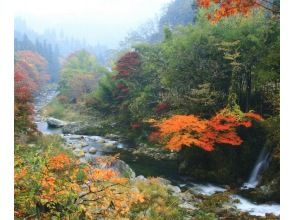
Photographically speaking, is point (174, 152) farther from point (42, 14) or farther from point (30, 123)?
point (42, 14)

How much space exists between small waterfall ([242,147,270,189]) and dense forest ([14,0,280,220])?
20 millimetres

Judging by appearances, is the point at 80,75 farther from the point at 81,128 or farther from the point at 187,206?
the point at 187,206

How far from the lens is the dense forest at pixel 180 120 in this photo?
6.16m

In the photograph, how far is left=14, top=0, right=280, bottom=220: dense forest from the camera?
6164mm

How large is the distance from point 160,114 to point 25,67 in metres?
3.12

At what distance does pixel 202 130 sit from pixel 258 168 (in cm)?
126

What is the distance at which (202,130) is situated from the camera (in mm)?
7125

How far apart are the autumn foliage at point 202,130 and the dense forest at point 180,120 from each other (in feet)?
0.07

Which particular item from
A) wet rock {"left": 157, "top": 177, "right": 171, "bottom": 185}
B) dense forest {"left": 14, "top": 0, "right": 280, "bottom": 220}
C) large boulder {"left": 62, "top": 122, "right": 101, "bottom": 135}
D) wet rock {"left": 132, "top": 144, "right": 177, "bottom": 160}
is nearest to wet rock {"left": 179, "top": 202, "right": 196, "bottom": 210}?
dense forest {"left": 14, "top": 0, "right": 280, "bottom": 220}

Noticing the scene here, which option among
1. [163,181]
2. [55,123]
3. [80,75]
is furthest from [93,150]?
[80,75]

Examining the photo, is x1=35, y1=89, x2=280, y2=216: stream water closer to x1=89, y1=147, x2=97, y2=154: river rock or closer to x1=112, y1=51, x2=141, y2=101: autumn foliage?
x1=89, y1=147, x2=97, y2=154: river rock

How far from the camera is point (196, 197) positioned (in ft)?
22.6
